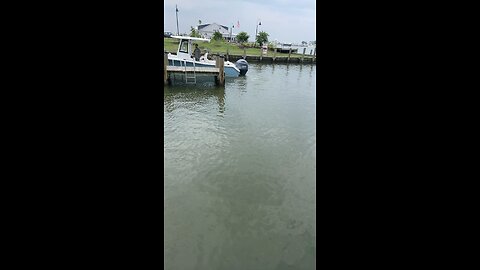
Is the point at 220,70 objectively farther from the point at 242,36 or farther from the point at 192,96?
the point at 242,36

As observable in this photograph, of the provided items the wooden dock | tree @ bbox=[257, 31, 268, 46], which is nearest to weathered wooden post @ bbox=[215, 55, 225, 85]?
the wooden dock

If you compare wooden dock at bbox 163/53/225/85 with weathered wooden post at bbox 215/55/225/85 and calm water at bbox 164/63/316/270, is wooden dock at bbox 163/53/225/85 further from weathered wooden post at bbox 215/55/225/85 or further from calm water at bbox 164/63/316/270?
calm water at bbox 164/63/316/270

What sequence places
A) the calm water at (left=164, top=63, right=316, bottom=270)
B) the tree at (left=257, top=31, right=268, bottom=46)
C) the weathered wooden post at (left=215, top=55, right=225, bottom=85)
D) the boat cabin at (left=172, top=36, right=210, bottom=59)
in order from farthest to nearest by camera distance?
the tree at (left=257, top=31, right=268, bottom=46), the boat cabin at (left=172, top=36, right=210, bottom=59), the weathered wooden post at (left=215, top=55, right=225, bottom=85), the calm water at (left=164, top=63, right=316, bottom=270)

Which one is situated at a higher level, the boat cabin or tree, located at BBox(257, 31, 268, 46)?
tree, located at BBox(257, 31, 268, 46)

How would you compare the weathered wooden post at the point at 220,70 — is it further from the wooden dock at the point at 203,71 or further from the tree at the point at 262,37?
the tree at the point at 262,37

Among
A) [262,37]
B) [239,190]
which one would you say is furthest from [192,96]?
[262,37]

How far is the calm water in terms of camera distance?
4.05 meters

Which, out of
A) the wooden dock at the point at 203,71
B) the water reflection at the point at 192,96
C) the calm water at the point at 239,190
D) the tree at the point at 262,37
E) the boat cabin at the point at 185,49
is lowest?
the calm water at the point at 239,190

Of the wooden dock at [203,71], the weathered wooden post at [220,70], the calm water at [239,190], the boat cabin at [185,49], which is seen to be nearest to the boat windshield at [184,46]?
the boat cabin at [185,49]

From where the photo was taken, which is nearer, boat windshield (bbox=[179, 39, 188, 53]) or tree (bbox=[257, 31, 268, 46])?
boat windshield (bbox=[179, 39, 188, 53])

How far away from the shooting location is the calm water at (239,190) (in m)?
4.05
